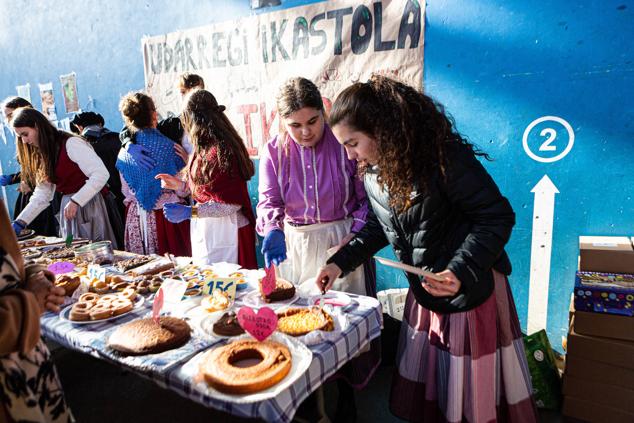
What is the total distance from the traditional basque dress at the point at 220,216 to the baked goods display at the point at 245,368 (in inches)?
52.9

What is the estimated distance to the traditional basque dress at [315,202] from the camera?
7.15 ft

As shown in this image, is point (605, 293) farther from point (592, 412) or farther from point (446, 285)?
point (446, 285)

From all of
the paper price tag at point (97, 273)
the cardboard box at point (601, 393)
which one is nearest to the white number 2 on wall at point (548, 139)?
the cardboard box at point (601, 393)

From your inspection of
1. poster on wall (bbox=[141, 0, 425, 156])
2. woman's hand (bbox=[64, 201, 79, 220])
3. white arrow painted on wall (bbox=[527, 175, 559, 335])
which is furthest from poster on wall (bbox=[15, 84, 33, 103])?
white arrow painted on wall (bbox=[527, 175, 559, 335])

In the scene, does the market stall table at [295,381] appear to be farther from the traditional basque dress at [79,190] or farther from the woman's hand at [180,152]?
the traditional basque dress at [79,190]

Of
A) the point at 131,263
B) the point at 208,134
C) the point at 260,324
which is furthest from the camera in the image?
the point at 208,134

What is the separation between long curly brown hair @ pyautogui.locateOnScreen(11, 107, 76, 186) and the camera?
3.21 m

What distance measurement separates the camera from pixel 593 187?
246 centimetres

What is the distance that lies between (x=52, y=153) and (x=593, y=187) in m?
3.73

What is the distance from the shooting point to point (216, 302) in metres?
1.71

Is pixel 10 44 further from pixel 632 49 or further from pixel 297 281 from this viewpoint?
pixel 632 49

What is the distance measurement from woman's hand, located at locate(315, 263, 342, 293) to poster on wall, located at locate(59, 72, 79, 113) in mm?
5037

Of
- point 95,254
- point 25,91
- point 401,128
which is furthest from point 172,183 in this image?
point 25,91

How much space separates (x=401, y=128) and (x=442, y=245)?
45cm
